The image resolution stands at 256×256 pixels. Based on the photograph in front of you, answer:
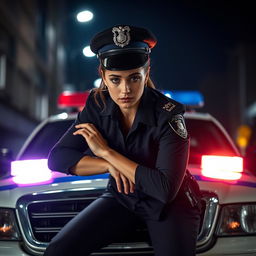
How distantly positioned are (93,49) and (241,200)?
3.80ft

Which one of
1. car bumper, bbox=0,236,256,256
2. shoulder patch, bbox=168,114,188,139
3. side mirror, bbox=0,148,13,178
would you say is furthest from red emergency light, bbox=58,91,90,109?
shoulder patch, bbox=168,114,188,139

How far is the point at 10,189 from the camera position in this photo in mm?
2934

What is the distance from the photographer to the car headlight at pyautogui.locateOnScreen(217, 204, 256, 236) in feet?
8.94

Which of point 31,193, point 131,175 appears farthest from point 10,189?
point 131,175

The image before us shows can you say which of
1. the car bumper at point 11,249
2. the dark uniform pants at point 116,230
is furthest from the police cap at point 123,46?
the car bumper at point 11,249

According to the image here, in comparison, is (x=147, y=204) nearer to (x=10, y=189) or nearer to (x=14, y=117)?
(x=10, y=189)

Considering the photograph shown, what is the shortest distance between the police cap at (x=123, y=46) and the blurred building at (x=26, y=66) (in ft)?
52.7

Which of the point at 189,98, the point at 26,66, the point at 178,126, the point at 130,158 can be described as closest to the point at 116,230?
the point at 130,158

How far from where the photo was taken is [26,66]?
2394cm

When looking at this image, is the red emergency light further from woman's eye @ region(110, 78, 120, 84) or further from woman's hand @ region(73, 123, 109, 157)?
woman's eye @ region(110, 78, 120, 84)

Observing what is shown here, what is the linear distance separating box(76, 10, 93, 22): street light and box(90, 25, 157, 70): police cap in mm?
9698

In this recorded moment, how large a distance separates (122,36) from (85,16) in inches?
387

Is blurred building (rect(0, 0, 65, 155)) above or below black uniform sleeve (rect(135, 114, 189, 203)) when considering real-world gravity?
above

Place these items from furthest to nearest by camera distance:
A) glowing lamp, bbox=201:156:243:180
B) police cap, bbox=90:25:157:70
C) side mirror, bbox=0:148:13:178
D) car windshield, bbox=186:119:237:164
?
car windshield, bbox=186:119:237:164 → side mirror, bbox=0:148:13:178 → glowing lamp, bbox=201:156:243:180 → police cap, bbox=90:25:157:70
